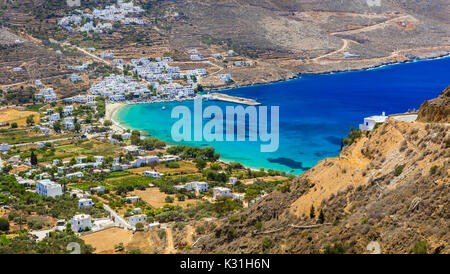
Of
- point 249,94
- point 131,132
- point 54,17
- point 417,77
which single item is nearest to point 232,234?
point 131,132

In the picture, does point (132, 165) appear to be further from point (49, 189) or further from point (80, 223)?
point (80, 223)

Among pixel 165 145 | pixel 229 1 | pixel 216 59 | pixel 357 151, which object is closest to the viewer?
pixel 357 151

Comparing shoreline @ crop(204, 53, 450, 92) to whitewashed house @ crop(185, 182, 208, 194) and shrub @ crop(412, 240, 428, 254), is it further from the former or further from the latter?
shrub @ crop(412, 240, 428, 254)

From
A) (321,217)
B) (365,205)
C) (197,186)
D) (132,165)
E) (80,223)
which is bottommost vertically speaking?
(132,165)

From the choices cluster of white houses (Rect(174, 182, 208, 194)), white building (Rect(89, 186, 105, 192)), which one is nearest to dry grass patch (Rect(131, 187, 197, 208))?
cluster of white houses (Rect(174, 182, 208, 194))

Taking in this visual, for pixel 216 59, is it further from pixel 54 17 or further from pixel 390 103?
pixel 390 103

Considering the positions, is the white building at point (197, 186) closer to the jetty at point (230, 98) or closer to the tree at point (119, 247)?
the tree at point (119, 247)

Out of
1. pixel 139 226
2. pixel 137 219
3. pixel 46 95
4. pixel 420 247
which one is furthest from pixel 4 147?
pixel 420 247
